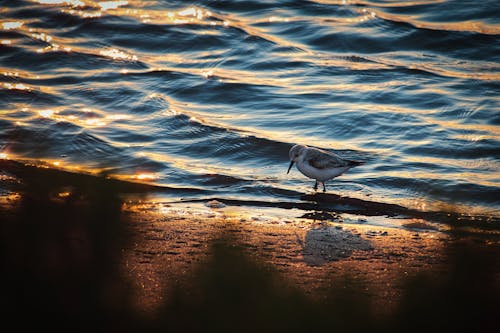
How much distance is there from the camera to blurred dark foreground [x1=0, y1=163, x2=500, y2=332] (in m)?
4.75

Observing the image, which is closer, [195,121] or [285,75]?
[195,121]

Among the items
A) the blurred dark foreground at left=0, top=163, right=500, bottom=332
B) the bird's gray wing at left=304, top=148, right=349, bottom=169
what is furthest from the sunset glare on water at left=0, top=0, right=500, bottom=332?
the bird's gray wing at left=304, top=148, right=349, bottom=169

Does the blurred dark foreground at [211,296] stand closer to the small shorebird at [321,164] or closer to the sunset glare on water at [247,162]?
the sunset glare on water at [247,162]

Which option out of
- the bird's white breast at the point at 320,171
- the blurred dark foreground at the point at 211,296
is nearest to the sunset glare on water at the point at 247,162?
the blurred dark foreground at the point at 211,296

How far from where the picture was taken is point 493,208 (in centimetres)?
866

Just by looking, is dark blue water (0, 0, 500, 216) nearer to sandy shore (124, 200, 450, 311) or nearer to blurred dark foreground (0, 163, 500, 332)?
sandy shore (124, 200, 450, 311)

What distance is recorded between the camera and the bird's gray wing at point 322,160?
9.23 meters

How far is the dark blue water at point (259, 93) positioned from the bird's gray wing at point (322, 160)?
44cm

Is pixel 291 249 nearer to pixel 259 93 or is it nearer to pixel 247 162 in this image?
Answer: pixel 247 162

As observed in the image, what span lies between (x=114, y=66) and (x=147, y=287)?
1041cm

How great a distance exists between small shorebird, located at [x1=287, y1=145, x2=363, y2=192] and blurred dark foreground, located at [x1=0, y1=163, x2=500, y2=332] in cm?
311

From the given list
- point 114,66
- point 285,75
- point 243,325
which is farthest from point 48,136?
point 243,325

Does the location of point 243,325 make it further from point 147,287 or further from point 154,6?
point 154,6

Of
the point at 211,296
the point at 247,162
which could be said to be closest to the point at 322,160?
the point at 247,162
